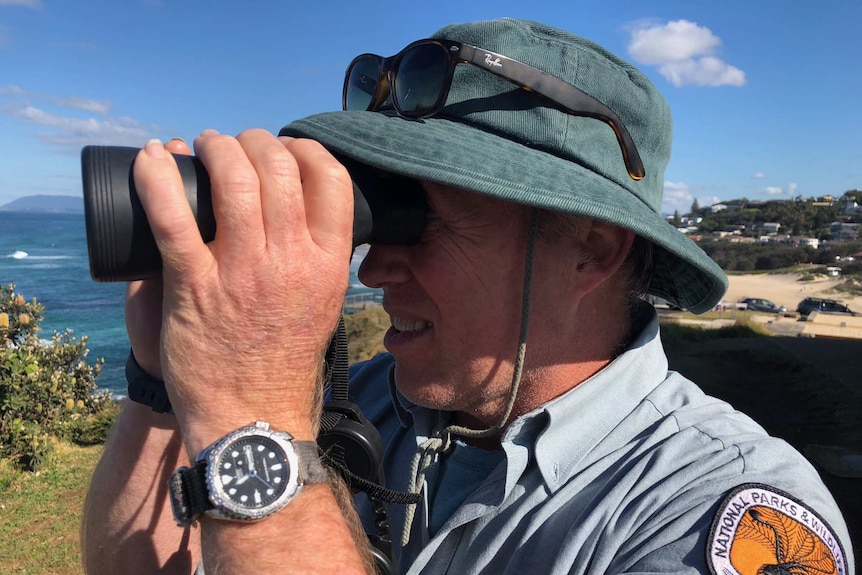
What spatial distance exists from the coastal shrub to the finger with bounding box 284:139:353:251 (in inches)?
201

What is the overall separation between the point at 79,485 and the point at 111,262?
511cm

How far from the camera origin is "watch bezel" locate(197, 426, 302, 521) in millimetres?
896

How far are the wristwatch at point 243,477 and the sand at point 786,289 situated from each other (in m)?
43.2

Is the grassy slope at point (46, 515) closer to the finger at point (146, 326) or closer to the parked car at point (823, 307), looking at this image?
the finger at point (146, 326)

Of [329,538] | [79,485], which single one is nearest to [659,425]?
[329,538]

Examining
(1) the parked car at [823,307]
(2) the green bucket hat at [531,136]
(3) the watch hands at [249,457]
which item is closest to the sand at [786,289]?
(1) the parked car at [823,307]

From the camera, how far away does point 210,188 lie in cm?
90

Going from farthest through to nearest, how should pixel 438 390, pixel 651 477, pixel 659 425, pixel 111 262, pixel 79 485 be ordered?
1. pixel 79 485
2. pixel 438 390
3. pixel 659 425
4. pixel 651 477
5. pixel 111 262

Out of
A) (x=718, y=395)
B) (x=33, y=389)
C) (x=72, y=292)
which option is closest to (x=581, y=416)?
(x=33, y=389)

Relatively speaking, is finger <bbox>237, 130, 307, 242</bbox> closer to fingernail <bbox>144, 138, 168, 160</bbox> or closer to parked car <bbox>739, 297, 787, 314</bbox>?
fingernail <bbox>144, 138, 168, 160</bbox>

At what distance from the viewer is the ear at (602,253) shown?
1.35 m

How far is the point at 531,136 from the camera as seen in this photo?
1215 mm

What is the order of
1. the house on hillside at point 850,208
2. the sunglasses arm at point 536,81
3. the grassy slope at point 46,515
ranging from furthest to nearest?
the house on hillside at point 850,208, the grassy slope at point 46,515, the sunglasses arm at point 536,81

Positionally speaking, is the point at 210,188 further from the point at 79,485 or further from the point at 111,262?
the point at 79,485
